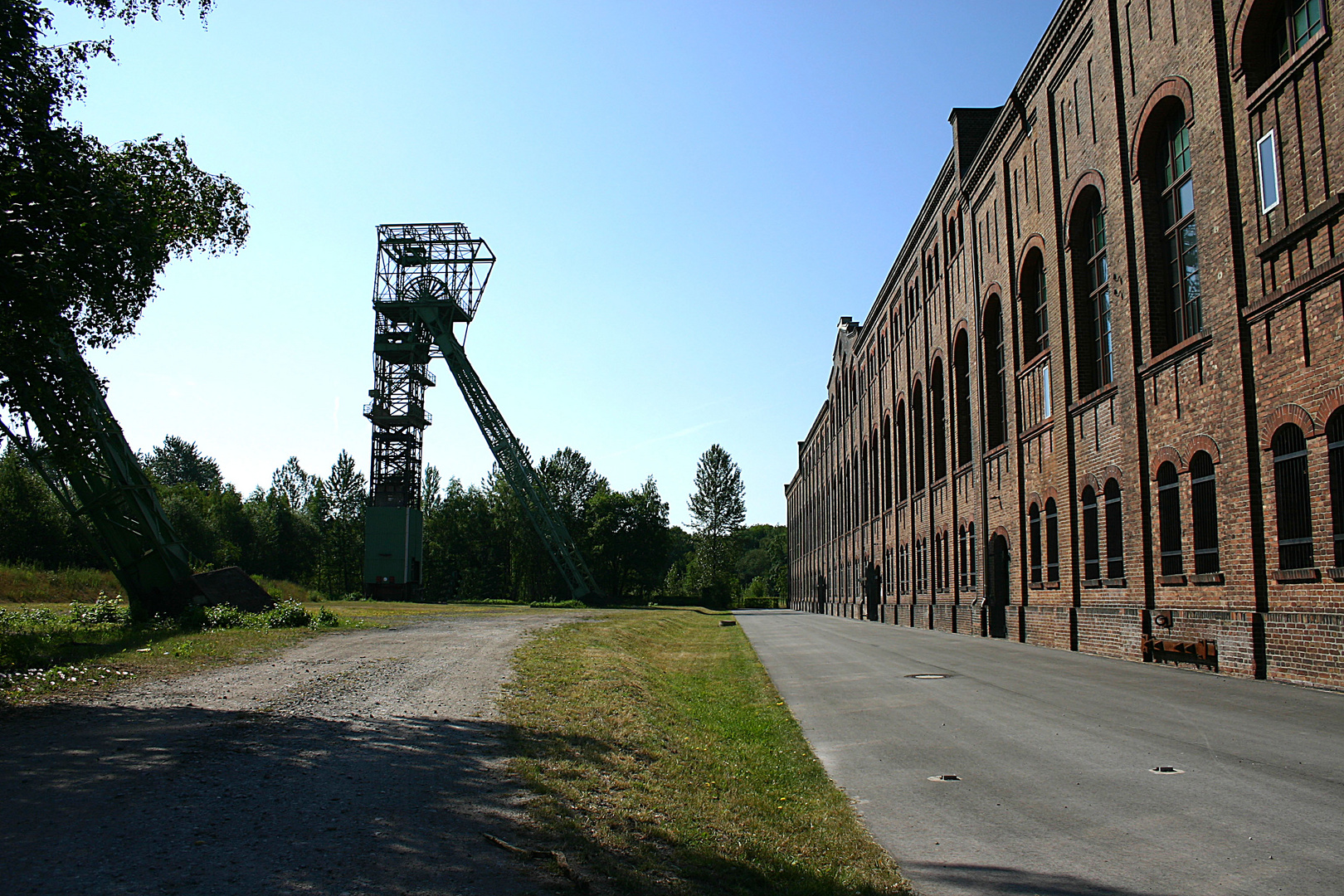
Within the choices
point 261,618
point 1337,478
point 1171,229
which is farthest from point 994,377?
point 261,618

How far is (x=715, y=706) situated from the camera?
12172 millimetres

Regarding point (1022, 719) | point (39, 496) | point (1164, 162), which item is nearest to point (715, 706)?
point (1022, 719)

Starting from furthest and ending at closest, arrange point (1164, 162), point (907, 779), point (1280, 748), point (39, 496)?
point (39, 496)
point (1164, 162)
point (1280, 748)
point (907, 779)

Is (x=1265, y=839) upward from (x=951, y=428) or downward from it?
downward

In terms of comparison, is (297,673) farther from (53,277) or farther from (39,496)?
(39,496)

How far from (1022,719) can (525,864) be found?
293 inches

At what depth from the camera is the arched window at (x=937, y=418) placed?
34.1 m

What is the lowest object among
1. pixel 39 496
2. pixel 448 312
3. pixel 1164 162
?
pixel 39 496

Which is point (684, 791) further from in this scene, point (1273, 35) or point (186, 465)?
point (186, 465)

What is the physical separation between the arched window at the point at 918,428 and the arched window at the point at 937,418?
215cm

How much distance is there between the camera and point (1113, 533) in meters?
19.1

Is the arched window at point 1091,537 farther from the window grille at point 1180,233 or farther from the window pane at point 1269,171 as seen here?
the window pane at point 1269,171

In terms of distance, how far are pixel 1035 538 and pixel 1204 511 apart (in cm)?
892

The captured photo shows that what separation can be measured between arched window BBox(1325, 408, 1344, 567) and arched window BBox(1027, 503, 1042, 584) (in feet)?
39.1
